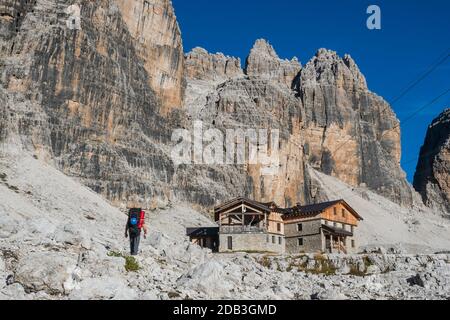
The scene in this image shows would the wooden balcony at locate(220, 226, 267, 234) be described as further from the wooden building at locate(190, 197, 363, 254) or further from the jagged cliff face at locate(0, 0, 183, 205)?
the jagged cliff face at locate(0, 0, 183, 205)

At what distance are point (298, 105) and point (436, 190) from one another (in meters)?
57.8

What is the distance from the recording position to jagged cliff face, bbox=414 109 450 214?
543 feet

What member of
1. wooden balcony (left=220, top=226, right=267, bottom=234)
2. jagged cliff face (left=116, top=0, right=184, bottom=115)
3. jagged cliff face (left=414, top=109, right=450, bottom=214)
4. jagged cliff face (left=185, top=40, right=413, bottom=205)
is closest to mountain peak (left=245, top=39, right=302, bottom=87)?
jagged cliff face (left=185, top=40, right=413, bottom=205)

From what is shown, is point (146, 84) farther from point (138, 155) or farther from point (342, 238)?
point (342, 238)

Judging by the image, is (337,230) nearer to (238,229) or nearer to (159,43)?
(238,229)

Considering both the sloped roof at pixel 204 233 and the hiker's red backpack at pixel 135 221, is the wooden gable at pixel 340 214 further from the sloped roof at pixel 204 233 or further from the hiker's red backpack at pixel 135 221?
the hiker's red backpack at pixel 135 221

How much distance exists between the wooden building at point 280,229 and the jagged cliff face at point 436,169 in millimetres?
114746

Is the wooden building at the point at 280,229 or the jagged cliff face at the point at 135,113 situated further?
the jagged cliff face at the point at 135,113

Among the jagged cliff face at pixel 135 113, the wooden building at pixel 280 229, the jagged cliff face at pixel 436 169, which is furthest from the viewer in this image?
the jagged cliff face at pixel 436 169

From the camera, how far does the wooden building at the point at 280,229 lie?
5766cm

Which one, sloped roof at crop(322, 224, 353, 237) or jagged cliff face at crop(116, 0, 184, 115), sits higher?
jagged cliff face at crop(116, 0, 184, 115)

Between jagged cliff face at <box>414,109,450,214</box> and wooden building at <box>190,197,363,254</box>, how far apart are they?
11475cm

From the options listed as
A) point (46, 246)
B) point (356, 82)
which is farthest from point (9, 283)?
point (356, 82)

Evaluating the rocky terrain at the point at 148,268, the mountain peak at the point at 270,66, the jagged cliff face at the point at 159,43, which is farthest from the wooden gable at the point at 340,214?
the mountain peak at the point at 270,66
